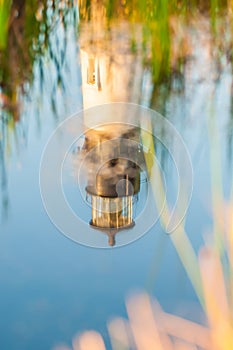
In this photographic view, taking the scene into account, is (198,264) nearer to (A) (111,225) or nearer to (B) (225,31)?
(A) (111,225)

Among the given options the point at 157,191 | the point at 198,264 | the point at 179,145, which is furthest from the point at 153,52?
the point at 198,264

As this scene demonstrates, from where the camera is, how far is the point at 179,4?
3.38 metres

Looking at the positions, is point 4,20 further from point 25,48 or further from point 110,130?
point 110,130

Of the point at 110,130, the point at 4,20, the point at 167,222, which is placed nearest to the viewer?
the point at 167,222

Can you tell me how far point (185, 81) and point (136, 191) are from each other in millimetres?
621

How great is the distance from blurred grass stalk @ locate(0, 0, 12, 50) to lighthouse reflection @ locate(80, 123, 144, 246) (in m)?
0.58

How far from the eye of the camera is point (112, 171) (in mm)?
3031

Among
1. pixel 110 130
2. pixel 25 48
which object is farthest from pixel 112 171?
pixel 25 48

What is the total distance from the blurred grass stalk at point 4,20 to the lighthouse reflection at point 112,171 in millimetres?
581

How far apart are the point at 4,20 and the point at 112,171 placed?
76 centimetres

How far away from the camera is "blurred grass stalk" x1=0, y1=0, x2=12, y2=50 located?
3137 mm

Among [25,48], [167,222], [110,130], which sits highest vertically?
[25,48]

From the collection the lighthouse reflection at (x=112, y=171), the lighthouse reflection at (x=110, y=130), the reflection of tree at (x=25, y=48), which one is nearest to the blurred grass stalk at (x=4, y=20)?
the reflection of tree at (x=25, y=48)

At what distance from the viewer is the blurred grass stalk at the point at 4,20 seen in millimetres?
3137
